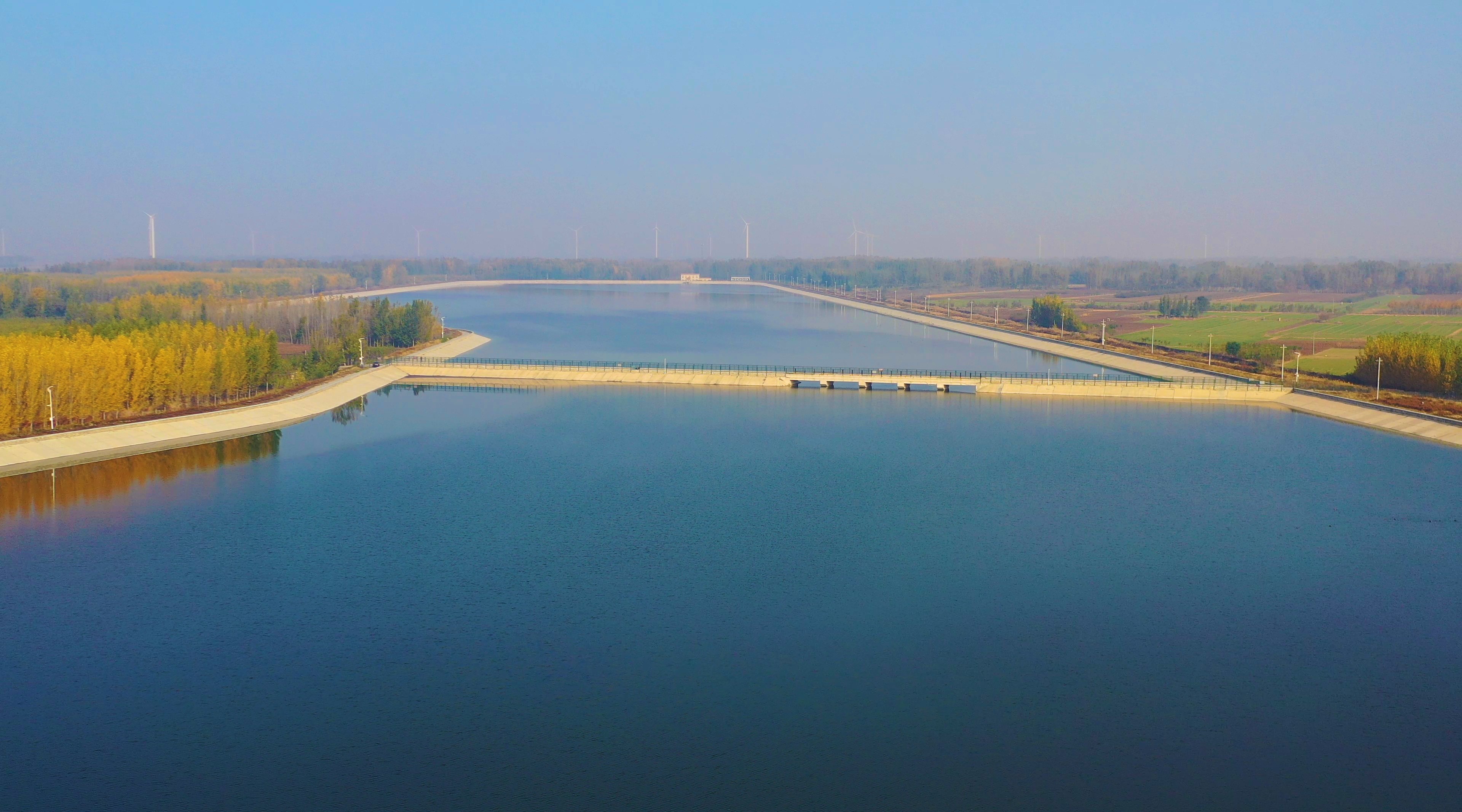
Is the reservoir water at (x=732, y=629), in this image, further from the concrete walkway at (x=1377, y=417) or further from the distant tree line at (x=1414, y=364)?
the distant tree line at (x=1414, y=364)

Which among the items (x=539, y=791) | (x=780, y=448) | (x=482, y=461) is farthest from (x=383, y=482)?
(x=539, y=791)

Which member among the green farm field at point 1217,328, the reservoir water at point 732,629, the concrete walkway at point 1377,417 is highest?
the green farm field at point 1217,328

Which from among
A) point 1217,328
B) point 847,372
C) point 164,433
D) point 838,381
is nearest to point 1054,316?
point 1217,328

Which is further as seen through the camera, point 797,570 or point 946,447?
point 946,447

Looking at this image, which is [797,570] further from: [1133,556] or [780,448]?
[780,448]

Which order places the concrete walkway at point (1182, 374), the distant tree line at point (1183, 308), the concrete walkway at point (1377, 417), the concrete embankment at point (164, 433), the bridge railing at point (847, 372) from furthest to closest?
the distant tree line at point (1183, 308), the bridge railing at point (847, 372), the concrete walkway at point (1182, 374), the concrete walkway at point (1377, 417), the concrete embankment at point (164, 433)

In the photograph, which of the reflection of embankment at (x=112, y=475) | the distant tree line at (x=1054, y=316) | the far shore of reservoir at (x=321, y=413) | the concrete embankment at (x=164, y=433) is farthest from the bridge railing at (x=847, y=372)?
the distant tree line at (x=1054, y=316)

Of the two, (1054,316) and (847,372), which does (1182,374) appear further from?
(1054,316)
